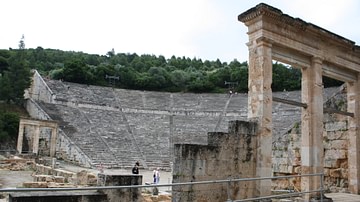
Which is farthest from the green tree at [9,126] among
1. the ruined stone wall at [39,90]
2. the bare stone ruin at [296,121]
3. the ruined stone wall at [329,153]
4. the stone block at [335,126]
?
the stone block at [335,126]

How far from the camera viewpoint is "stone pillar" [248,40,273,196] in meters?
7.72

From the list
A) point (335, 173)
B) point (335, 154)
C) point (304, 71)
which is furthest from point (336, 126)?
point (304, 71)

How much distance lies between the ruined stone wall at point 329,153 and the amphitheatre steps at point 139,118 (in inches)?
683

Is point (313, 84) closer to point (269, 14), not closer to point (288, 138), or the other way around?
point (269, 14)

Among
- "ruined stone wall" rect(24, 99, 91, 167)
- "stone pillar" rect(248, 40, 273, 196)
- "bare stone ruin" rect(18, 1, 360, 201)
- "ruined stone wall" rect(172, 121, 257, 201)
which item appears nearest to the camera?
"ruined stone wall" rect(172, 121, 257, 201)

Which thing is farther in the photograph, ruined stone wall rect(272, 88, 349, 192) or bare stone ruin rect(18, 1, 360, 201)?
ruined stone wall rect(272, 88, 349, 192)

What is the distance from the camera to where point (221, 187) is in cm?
738

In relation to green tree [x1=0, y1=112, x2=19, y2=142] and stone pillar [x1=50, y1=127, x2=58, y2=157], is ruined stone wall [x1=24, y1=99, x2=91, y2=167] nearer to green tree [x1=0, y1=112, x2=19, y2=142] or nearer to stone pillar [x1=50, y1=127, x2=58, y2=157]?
stone pillar [x1=50, y1=127, x2=58, y2=157]

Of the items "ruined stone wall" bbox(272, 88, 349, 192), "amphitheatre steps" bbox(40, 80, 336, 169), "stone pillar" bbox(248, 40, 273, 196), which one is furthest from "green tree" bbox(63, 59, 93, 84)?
"stone pillar" bbox(248, 40, 273, 196)

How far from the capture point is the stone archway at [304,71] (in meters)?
7.82

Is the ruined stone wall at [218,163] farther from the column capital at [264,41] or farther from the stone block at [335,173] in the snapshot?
the stone block at [335,173]

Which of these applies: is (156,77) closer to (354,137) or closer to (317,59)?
(354,137)

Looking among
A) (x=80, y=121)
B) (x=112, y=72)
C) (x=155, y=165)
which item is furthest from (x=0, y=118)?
(x=112, y=72)

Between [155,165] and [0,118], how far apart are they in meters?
16.1
